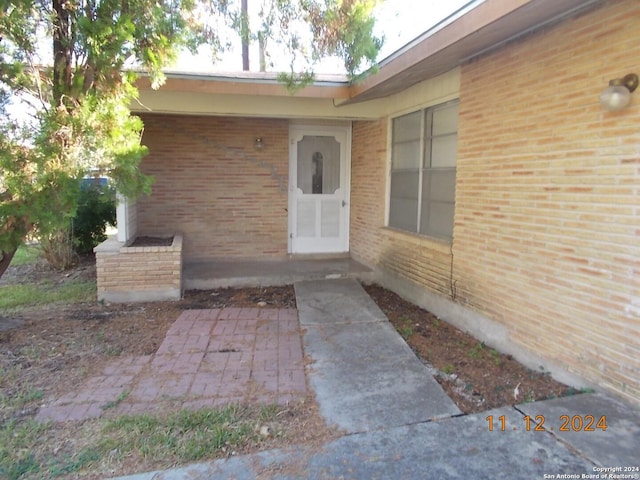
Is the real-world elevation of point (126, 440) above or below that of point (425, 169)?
below

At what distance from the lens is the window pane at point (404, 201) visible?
19.0 feet

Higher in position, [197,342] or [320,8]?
[320,8]

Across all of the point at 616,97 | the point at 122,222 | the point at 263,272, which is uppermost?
the point at 616,97

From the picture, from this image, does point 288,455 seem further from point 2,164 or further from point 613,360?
point 2,164

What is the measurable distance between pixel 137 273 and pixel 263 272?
189 cm

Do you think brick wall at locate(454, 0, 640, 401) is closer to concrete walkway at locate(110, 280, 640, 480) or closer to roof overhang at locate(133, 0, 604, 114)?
roof overhang at locate(133, 0, 604, 114)

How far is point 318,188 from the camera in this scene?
787 centimetres

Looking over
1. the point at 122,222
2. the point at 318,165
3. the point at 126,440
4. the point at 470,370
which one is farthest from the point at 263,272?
the point at 126,440

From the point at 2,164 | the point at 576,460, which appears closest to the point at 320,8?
the point at 2,164

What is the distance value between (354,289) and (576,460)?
3928 millimetres

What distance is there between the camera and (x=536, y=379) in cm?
346

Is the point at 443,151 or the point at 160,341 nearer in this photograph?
the point at 160,341

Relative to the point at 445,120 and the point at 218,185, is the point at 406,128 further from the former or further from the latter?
the point at 218,185

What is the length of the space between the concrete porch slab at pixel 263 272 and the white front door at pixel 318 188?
0.51 metres
